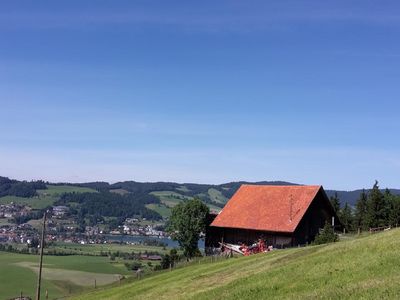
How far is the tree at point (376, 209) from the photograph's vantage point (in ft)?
226

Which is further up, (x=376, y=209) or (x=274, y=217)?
(x=376, y=209)

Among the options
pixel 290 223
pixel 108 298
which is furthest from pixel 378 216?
pixel 108 298

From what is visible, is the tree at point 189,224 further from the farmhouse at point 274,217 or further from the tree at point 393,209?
the tree at point 393,209

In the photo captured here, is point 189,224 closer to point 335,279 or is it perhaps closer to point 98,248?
point 335,279

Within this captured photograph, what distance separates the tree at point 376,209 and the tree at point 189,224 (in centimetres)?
2157

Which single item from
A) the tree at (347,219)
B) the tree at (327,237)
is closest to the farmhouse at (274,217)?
the tree at (327,237)

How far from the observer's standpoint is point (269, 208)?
192ft

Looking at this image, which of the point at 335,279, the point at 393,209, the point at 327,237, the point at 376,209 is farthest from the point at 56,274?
the point at 335,279

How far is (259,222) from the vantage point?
Answer: 187 feet

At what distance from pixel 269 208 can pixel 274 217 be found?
207cm

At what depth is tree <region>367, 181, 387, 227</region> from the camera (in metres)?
68.8

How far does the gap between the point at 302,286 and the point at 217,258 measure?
3114 cm

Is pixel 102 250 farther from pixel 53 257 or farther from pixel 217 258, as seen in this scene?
pixel 217 258

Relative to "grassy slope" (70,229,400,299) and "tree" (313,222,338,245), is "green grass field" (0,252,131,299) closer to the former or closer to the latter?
"tree" (313,222,338,245)
